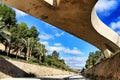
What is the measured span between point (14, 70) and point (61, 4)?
84.1 ft

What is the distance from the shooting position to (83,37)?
20.8 metres

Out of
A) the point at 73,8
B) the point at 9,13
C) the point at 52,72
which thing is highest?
the point at 9,13

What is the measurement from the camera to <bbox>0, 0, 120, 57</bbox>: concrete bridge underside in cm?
1223

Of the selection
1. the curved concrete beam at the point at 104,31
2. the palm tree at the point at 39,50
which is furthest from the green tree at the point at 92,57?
the curved concrete beam at the point at 104,31

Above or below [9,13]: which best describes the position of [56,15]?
below

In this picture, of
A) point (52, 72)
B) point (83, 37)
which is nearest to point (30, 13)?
point (83, 37)

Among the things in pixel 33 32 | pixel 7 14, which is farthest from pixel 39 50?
pixel 7 14

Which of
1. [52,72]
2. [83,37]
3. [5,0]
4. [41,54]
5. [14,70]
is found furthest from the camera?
[41,54]

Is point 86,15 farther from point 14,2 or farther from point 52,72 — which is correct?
point 52,72

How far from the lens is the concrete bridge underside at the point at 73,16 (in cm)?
1223

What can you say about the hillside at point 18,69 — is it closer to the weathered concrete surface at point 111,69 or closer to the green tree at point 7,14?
the green tree at point 7,14

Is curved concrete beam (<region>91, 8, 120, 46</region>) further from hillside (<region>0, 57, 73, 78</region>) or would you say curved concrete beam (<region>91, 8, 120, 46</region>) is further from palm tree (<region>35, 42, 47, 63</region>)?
palm tree (<region>35, 42, 47, 63</region>)

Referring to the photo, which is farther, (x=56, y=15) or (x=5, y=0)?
(x=56, y=15)

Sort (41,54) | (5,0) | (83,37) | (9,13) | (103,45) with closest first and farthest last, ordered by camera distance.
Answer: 1. (5,0)
2. (83,37)
3. (103,45)
4. (9,13)
5. (41,54)
